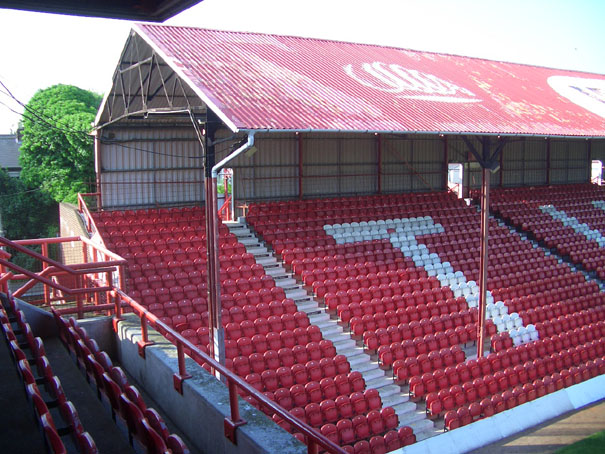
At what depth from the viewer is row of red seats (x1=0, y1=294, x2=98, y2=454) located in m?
Result: 3.77

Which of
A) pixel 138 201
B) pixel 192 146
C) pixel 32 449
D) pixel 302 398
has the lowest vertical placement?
pixel 302 398

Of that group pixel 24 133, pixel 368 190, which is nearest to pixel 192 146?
pixel 368 190

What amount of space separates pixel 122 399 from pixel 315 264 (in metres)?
10.2

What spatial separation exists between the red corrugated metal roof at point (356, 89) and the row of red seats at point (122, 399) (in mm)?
4616

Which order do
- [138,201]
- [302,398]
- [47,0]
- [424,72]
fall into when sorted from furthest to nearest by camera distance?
[424,72] → [138,201] → [302,398] → [47,0]

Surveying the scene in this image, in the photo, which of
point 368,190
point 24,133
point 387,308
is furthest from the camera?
point 24,133

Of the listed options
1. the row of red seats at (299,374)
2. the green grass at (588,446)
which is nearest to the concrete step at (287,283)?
the row of red seats at (299,374)

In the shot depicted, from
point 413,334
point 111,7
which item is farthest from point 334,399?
point 111,7

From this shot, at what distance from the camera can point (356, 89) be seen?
50.3 ft

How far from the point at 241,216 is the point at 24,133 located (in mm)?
19901

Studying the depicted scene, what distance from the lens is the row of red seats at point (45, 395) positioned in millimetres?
3768

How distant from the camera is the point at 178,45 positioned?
13.9 metres

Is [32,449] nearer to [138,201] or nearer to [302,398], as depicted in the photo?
[302,398]

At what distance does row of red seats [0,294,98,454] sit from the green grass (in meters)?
7.97
